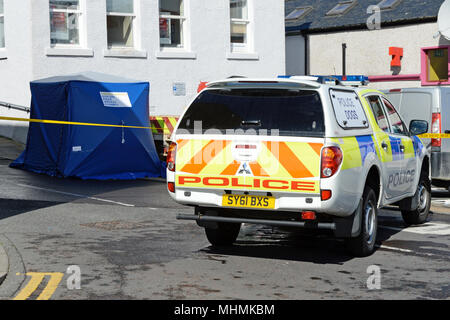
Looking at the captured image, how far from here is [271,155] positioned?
27.5 ft

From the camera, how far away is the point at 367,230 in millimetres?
9156

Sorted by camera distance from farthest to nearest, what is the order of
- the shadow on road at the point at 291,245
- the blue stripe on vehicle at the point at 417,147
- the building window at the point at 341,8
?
1. the building window at the point at 341,8
2. the blue stripe on vehicle at the point at 417,147
3. the shadow on road at the point at 291,245

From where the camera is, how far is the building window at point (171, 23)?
23.2m

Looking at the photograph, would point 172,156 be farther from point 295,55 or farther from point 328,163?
point 295,55

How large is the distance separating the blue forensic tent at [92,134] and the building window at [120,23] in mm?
4414

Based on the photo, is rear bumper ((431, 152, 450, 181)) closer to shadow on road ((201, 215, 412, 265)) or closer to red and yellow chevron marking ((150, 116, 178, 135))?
shadow on road ((201, 215, 412, 265))

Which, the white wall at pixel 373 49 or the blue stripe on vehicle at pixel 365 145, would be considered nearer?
the blue stripe on vehicle at pixel 365 145

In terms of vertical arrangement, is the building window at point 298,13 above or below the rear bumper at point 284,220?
above

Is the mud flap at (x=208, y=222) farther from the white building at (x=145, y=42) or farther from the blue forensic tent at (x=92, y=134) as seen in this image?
the white building at (x=145, y=42)

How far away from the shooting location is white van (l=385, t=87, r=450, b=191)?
1443 cm

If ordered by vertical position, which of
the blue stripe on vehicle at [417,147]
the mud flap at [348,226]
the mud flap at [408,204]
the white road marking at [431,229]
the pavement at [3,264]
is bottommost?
the white road marking at [431,229]

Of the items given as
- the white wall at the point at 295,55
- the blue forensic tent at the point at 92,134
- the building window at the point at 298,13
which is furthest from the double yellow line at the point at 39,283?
the building window at the point at 298,13

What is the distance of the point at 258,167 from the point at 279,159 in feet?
0.76

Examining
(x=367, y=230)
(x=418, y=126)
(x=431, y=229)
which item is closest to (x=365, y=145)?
(x=367, y=230)
